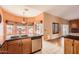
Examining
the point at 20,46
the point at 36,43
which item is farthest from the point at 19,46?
the point at 36,43

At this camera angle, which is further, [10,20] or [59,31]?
[59,31]

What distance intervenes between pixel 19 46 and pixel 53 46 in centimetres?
52

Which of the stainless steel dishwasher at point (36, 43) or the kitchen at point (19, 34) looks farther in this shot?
the stainless steel dishwasher at point (36, 43)

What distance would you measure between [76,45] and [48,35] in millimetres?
457

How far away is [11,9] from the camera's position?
133 centimetres

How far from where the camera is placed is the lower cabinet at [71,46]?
139cm

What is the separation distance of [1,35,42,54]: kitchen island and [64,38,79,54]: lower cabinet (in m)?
0.41

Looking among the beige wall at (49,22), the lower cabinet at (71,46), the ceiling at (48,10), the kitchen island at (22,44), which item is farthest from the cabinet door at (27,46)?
the lower cabinet at (71,46)

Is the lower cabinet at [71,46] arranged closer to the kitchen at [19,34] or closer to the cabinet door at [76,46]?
the cabinet door at [76,46]

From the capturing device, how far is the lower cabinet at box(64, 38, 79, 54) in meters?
1.39

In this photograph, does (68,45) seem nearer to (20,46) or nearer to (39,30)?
(39,30)
